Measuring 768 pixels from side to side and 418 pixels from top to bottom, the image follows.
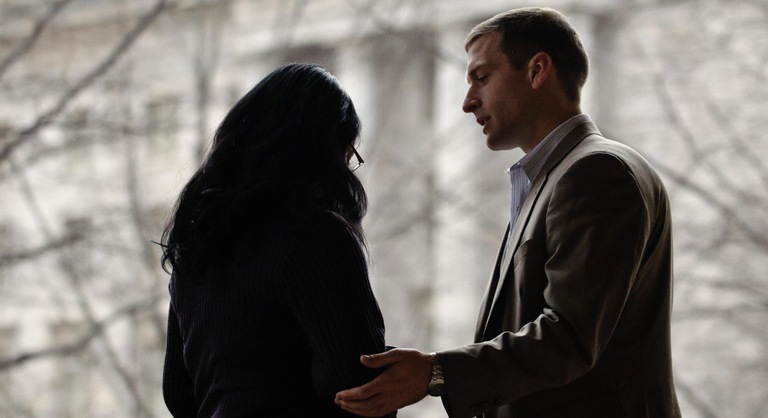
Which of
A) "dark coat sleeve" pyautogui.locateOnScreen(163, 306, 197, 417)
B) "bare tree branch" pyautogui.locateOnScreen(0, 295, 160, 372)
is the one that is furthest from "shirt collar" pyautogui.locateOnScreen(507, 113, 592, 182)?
"bare tree branch" pyautogui.locateOnScreen(0, 295, 160, 372)

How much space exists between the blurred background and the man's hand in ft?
12.3

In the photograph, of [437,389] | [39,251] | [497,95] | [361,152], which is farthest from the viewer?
[361,152]

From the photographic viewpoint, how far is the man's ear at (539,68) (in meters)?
1.73

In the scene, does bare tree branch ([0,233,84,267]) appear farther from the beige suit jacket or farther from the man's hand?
the man's hand

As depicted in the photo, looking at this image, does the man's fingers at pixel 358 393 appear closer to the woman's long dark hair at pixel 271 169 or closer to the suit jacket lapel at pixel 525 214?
the woman's long dark hair at pixel 271 169

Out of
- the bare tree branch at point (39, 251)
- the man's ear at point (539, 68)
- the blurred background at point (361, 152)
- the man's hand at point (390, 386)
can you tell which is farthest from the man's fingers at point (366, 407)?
the bare tree branch at point (39, 251)

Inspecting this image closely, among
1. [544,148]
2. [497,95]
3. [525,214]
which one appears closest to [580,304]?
[525,214]

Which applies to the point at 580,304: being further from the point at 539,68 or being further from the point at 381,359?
the point at 539,68

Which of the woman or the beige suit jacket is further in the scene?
the beige suit jacket

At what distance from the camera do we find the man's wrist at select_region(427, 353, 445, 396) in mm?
1466

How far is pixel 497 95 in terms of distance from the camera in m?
1.76

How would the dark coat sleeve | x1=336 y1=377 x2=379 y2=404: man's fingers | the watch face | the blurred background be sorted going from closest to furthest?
x1=336 y1=377 x2=379 y2=404: man's fingers
the watch face
the dark coat sleeve
the blurred background

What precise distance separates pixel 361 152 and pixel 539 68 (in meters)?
4.99

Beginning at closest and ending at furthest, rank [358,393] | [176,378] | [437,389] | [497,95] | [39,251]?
1. [358,393]
2. [437,389]
3. [176,378]
4. [497,95]
5. [39,251]
